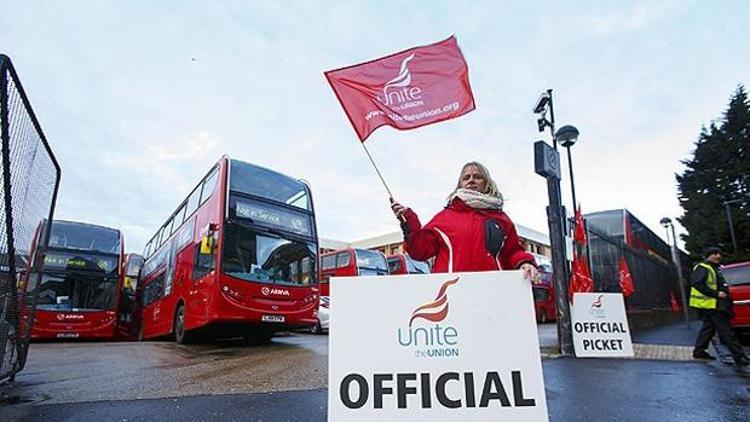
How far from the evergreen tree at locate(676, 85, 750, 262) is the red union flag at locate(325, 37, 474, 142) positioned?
25.6m

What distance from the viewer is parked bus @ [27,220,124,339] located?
1208 cm

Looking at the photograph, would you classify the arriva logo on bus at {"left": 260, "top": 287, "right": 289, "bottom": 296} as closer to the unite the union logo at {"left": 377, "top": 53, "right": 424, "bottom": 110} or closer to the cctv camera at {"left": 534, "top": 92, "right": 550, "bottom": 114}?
the unite the union logo at {"left": 377, "top": 53, "right": 424, "bottom": 110}

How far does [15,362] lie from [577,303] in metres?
7.05

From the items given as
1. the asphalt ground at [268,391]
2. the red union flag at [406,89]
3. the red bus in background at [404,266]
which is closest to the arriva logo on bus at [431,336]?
the asphalt ground at [268,391]

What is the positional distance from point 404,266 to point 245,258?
1060cm

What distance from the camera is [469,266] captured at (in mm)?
2730

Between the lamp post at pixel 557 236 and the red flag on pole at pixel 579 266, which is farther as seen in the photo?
the red flag on pole at pixel 579 266

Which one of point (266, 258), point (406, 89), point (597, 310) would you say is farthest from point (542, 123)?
point (266, 258)

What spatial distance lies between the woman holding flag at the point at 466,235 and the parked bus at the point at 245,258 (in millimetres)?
6129

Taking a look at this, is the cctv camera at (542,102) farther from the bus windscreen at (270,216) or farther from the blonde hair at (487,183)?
the blonde hair at (487,183)

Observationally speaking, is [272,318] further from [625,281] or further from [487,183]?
[625,281]

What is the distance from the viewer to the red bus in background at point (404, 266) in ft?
59.8

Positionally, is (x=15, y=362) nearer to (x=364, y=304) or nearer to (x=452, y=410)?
(x=364, y=304)

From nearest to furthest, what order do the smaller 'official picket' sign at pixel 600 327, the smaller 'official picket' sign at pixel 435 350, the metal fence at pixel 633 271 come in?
the smaller 'official picket' sign at pixel 435 350 → the smaller 'official picket' sign at pixel 600 327 → the metal fence at pixel 633 271
